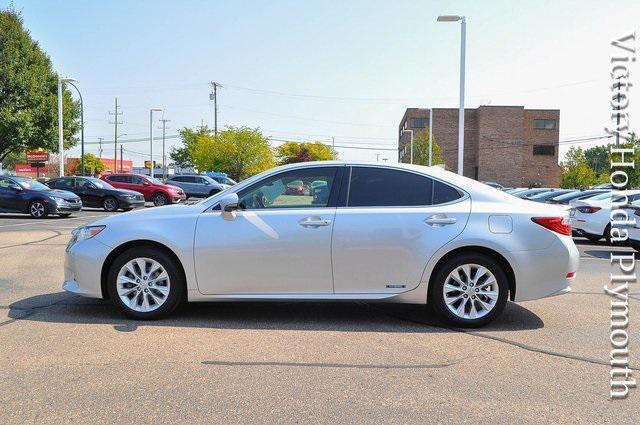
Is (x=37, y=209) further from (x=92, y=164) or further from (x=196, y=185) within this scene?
(x=92, y=164)

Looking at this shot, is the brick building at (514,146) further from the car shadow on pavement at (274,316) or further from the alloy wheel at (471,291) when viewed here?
the alloy wheel at (471,291)

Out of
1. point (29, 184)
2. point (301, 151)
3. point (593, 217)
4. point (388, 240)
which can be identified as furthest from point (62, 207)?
point (301, 151)

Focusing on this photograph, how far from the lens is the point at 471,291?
17.8 ft

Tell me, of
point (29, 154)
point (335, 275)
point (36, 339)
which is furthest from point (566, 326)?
point (29, 154)

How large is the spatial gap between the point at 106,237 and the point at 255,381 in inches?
97.5

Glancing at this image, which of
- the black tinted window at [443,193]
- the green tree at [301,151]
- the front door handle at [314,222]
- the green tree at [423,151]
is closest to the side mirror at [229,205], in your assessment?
the front door handle at [314,222]

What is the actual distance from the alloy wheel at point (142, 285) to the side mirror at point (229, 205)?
2.78ft

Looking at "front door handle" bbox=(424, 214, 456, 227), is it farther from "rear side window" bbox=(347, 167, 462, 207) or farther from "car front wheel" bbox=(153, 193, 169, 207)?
"car front wheel" bbox=(153, 193, 169, 207)

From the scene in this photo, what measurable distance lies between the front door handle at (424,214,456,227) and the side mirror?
1867 millimetres

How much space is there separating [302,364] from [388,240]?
1570 millimetres

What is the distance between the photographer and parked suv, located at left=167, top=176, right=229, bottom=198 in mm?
35094

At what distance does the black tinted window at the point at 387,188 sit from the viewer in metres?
5.56

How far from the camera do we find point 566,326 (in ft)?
18.4

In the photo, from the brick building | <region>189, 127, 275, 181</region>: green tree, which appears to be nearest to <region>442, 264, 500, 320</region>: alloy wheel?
<region>189, 127, 275, 181</region>: green tree
